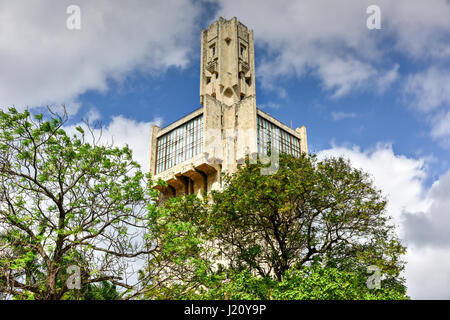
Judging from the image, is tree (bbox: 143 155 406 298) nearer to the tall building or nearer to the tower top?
the tall building

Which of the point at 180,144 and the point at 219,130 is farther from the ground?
the point at 219,130

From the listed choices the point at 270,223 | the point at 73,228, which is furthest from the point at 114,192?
the point at 270,223

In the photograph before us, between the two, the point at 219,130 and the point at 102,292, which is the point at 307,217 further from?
the point at 219,130

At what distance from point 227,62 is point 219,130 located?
8703mm

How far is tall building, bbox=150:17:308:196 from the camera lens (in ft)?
105

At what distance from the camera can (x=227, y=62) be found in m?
38.4

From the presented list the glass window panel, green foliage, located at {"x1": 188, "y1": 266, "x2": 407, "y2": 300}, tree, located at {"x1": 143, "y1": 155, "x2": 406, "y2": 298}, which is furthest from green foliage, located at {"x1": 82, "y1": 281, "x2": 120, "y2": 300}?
the glass window panel

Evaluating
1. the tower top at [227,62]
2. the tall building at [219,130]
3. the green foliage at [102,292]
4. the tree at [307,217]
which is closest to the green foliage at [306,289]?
the tree at [307,217]

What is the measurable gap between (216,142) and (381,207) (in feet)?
55.0

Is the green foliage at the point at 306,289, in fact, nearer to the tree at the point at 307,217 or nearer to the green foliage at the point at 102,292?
the tree at the point at 307,217

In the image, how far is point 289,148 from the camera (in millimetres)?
35812

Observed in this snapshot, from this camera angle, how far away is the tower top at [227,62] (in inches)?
1463

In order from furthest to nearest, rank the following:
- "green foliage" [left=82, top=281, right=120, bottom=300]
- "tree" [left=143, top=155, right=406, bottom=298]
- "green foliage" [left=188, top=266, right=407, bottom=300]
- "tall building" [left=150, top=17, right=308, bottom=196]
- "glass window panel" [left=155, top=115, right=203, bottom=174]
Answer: "glass window panel" [left=155, top=115, right=203, bottom=174] → "tall building" [left=150, top=17, right=308, bottom=196] → "green foliage" [left=82, top=281, right=120, bottom=300] → "tree" [left=143, top=155, right=406, bottom=298] → "green foliage" [left=188, top=266, right=407, bottom=300]

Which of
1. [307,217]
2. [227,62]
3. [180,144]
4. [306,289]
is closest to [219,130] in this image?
[180,144]
